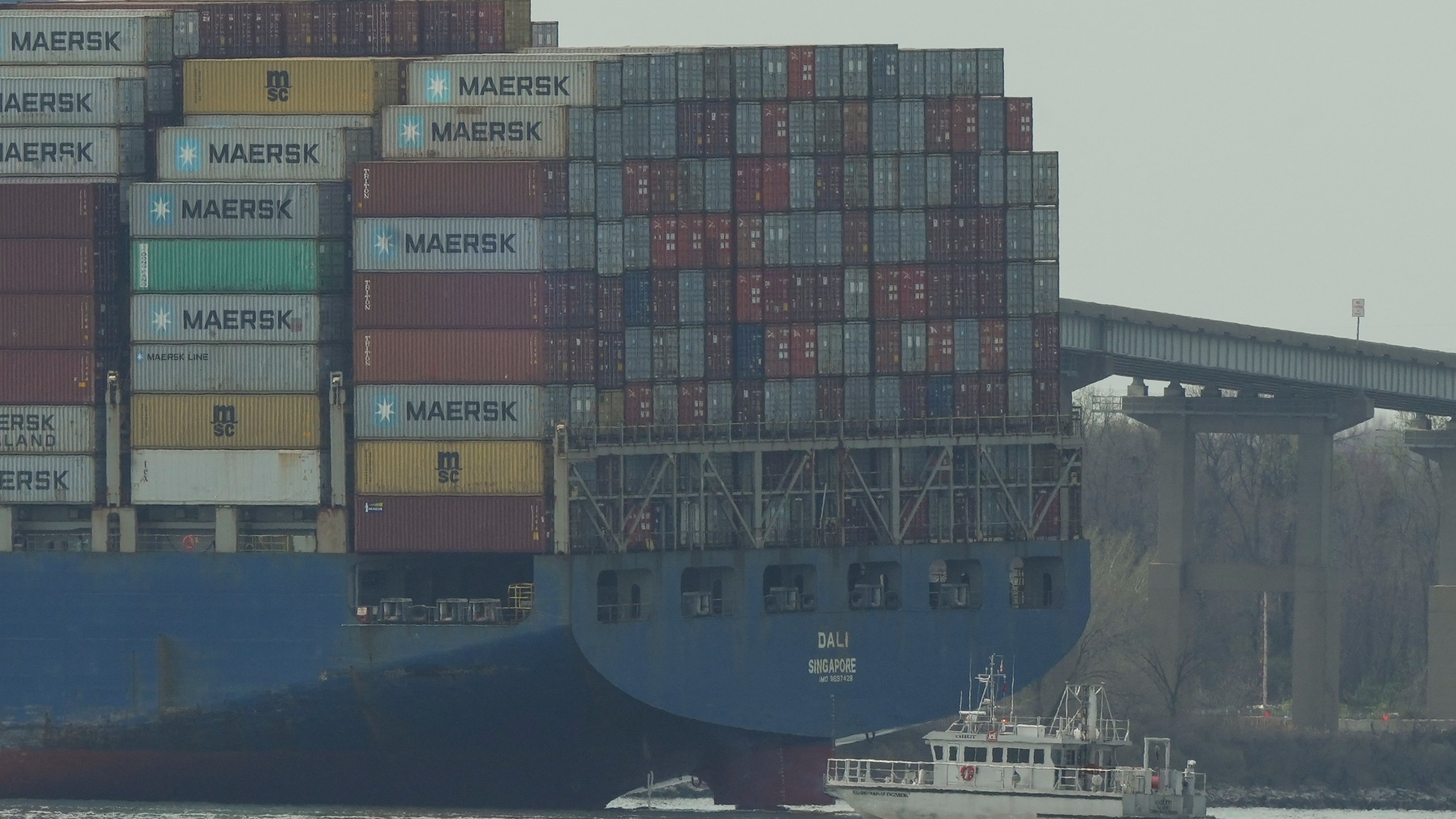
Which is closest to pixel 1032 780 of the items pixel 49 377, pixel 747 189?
pixel 747 189

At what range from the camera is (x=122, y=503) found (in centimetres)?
11125

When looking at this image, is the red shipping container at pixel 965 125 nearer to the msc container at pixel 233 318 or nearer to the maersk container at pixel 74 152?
the msc container at pixel 233 318

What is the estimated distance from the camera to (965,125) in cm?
11262

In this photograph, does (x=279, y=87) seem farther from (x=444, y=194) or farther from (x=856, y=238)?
(x=856, y=238)

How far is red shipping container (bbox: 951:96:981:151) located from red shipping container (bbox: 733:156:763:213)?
6.48 metres

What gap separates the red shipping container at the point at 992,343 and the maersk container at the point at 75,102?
27768 millimetres

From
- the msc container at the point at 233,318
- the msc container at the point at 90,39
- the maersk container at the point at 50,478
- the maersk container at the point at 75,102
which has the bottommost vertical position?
the maersk container at the point at 50,478

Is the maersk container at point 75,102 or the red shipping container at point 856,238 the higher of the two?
A: the maersk container at point 75,102

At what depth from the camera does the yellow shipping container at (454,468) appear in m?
108

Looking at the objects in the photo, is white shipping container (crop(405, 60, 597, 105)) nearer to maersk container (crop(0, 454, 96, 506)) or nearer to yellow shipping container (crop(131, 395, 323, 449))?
yellow shipping container (crop(131, 395, 323, 449))

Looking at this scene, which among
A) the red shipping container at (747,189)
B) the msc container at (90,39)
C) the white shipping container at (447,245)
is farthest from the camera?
the msc container at (90,39)

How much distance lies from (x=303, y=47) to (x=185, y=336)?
10.9 metres

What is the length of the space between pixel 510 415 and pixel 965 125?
57.1 ft

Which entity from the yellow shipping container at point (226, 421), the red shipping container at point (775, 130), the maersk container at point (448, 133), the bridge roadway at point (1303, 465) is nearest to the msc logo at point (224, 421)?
the yellow shipping container at point (226, 421)
